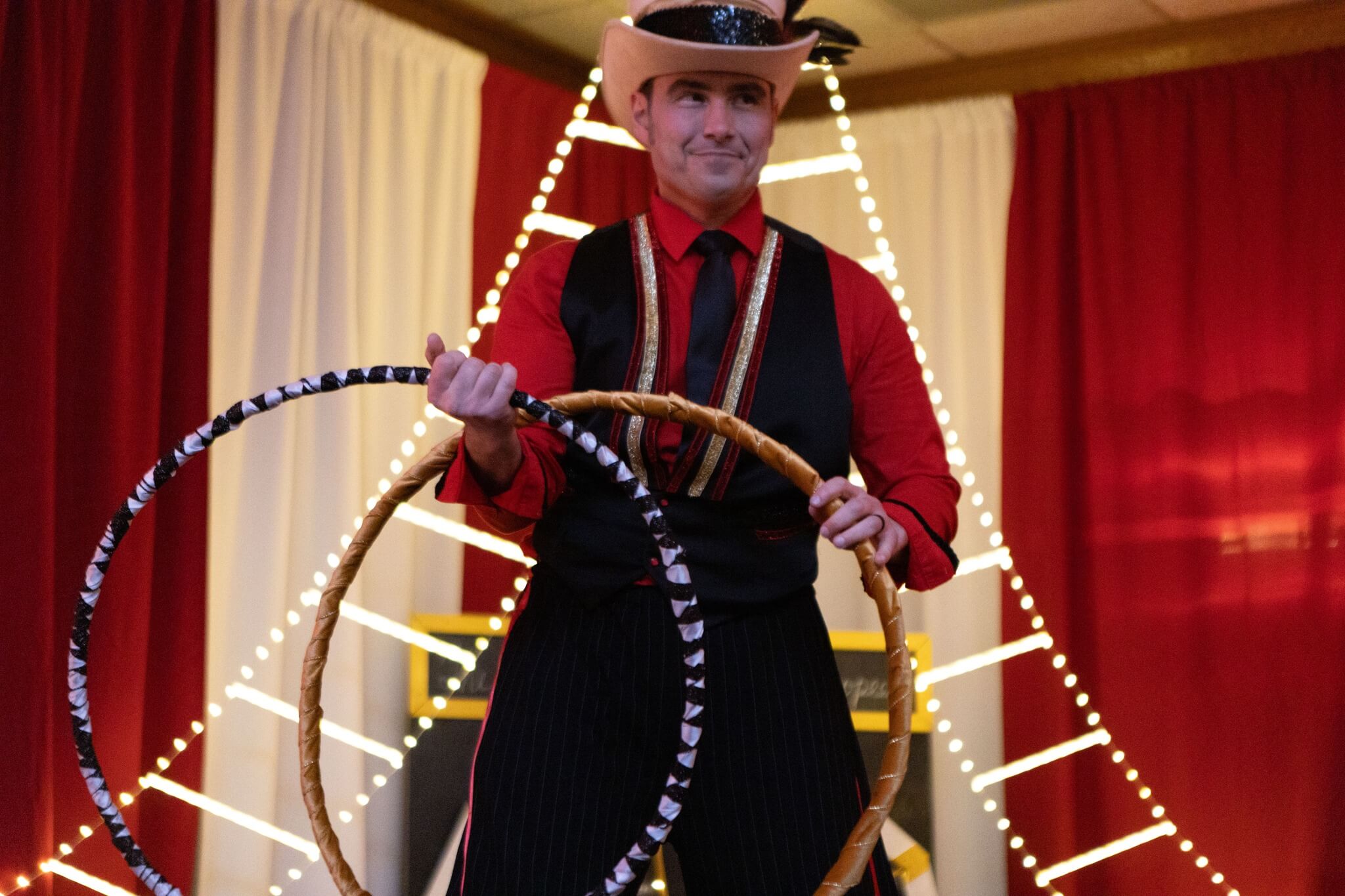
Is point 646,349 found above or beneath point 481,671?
above

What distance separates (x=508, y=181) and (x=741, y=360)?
103 inches

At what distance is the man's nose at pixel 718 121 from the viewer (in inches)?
60.1

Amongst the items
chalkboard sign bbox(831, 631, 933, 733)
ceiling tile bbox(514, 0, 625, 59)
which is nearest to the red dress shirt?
chalkboard sign bbox(831, 631, 933, 733)

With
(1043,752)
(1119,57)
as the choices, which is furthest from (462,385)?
(1119,57)

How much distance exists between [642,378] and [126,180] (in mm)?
Result: 1820

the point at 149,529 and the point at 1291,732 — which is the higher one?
the point at 149,529

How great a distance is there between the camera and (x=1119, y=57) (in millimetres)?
4047

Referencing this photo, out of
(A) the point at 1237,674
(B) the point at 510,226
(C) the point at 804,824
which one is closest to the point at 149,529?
(B) the point at 510,226

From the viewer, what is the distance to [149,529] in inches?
114

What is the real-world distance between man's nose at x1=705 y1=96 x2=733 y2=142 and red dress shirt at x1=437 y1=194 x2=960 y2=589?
0.35ft

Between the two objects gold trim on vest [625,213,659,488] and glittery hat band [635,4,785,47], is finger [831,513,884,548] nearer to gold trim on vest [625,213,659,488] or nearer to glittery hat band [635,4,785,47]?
gold trim on vest [625,213,659,488]

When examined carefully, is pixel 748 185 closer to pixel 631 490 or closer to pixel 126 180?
pixel 631 490

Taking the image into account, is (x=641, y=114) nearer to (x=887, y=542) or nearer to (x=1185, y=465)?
(x=887, y=542)

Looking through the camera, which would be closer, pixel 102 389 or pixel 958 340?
pixel 102 389
